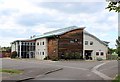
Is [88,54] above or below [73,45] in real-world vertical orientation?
below

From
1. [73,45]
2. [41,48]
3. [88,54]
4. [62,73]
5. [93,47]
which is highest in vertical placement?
[73,45]

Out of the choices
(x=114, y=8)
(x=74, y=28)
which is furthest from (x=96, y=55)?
(x=114, y=8)

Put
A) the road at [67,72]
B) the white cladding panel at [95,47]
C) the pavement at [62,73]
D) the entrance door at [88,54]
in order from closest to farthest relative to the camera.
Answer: the pavement at [62,73] < the road at [67,72] < the white cladding panel at [95,47] < the entrance door at [88,54]

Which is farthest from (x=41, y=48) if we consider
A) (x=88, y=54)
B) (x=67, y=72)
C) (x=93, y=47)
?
(x=67, y=72)

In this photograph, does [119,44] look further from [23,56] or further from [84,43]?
[23,56]

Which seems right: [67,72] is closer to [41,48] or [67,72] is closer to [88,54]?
[88,54]

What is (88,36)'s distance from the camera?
71.9 metres

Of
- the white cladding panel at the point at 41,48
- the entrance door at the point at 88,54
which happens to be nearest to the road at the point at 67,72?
the entrance door at the point at 88,54

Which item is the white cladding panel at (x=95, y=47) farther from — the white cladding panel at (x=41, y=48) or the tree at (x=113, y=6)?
the tree at (x=113, y=6)

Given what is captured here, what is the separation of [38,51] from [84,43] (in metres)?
15.0

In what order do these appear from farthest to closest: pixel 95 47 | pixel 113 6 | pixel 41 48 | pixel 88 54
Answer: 1. pixel 41 48
2. pixel 95 47
3. pixel 88 54
4. pixel 113 6

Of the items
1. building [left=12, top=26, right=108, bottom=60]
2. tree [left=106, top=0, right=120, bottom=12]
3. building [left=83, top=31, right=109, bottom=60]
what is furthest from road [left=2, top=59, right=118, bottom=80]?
building [left=83, top=31, right=109, bottom=60]

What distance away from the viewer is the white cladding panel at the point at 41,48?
243 feet

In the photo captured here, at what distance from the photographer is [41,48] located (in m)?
77.4
